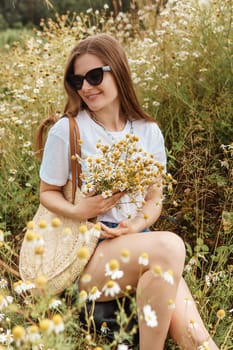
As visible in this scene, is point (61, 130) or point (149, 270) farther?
point (61, 130)

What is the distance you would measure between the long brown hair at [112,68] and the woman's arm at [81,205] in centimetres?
36

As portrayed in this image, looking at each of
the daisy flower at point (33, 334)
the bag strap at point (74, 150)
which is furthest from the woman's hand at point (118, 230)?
the daisy flower at point (33, 334)

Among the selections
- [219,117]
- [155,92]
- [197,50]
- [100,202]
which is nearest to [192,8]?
[197,50]

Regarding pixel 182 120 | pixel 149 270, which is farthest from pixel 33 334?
pixel 182 120

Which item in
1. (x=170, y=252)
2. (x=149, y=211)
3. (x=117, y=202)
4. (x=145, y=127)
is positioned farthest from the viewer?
(x=145, y=127)

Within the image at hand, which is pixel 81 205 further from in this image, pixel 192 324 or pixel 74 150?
pixel 192 324

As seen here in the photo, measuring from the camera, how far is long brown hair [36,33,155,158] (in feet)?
6.62

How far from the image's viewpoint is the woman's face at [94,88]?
201cm

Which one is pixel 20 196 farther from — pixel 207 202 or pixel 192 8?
pixel 192 8

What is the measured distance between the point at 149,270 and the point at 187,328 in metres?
0.28

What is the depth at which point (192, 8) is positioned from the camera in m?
3.05

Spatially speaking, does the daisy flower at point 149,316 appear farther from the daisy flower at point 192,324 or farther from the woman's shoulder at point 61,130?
the woman's shoulder at point 61,130

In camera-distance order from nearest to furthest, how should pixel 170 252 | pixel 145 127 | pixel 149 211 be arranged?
pixel 170 252
pixel 149 211
pixel 145 127

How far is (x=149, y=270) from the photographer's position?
1.70 m
